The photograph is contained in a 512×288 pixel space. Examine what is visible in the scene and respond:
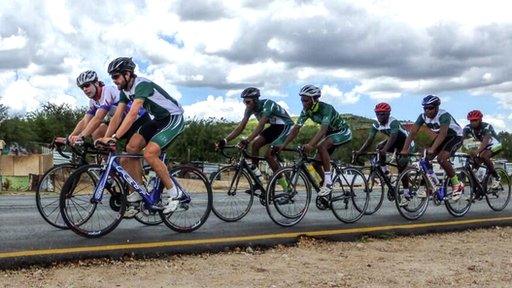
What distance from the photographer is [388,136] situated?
11133 mm

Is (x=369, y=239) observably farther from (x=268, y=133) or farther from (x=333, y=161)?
(x=268, y=133)

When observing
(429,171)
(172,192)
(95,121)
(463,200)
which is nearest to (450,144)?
(429,171)

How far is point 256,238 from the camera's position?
781 cm

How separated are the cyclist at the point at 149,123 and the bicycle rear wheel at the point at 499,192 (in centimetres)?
705

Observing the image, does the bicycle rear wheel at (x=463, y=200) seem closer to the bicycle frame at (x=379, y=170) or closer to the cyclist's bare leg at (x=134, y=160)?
the bicycle frame at (x=379, y=170)

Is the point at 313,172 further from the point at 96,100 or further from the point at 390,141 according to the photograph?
the point at 96,100

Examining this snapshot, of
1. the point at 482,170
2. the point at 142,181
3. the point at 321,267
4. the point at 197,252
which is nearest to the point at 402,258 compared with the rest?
the point at 321,267

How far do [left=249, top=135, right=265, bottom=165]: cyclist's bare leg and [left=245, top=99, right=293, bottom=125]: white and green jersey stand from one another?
311 millimetres

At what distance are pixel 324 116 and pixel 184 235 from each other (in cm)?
280

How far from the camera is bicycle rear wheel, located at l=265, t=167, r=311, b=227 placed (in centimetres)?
908

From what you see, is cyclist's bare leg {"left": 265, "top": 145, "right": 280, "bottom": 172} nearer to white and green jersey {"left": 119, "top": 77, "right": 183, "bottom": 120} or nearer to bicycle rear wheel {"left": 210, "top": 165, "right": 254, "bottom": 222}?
bicycle rear wheel {"left": 210, "top": 165, "right": 254, "bottom": 222}

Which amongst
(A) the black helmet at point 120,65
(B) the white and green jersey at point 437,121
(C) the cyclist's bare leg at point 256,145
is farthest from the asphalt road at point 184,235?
(A) the black helmet at point 120,65

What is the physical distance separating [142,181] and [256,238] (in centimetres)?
152

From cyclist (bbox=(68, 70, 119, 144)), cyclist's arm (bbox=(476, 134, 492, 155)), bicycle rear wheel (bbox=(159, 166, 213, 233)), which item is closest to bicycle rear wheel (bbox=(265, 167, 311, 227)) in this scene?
bicycle rear wheel (bbox=(159, 166, 213, 233))
